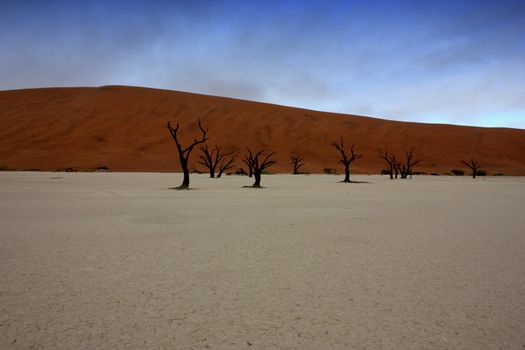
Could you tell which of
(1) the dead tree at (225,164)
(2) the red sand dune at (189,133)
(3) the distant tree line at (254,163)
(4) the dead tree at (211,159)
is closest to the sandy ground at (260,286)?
(3) the distant tree line at (254,163)

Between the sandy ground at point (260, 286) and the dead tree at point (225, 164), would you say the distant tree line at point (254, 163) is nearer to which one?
the dead tree at point (225, 164)

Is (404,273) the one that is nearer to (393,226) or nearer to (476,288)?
(476,288)

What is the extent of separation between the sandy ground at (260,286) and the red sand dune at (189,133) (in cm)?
3707

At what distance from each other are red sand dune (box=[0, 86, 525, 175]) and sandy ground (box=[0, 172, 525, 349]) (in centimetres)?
3707

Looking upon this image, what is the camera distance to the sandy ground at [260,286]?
271 centimetres

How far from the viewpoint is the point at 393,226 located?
712 centimetres

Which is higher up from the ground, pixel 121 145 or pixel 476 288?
pixel 121 145

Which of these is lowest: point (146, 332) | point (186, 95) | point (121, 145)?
point (146, 332)

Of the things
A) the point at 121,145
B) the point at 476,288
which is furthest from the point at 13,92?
the point at 476,288

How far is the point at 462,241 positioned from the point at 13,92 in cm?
8373

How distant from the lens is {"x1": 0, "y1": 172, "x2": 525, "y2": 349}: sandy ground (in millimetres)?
2709

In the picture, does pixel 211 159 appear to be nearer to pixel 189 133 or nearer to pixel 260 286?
pixel 189 133

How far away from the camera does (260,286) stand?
12.2ft

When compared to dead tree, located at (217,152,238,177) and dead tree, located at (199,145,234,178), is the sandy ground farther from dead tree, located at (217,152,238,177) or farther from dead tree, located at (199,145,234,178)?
dead tree, located at (199,145,234,178)
